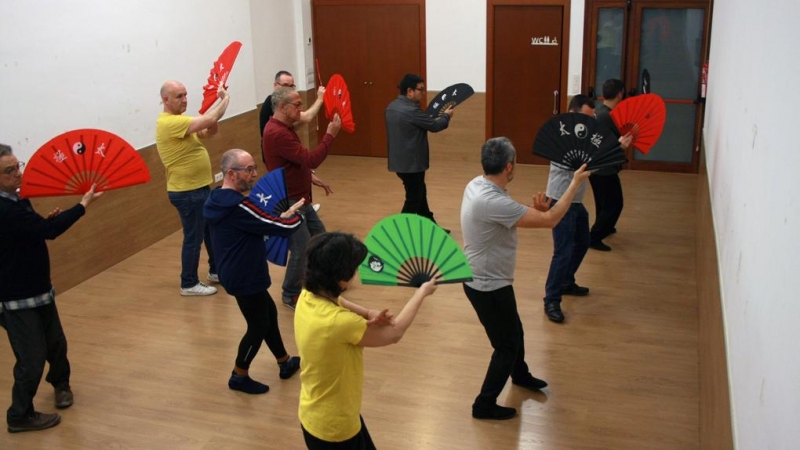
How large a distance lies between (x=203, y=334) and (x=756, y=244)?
4.13 meters

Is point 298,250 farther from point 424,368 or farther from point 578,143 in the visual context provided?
point 578,143

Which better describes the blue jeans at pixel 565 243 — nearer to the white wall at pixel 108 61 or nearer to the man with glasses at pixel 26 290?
the man with glasses at pixel 26 290

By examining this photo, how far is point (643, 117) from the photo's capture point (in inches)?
243

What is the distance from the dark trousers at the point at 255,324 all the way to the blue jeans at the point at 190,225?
5.61 ft

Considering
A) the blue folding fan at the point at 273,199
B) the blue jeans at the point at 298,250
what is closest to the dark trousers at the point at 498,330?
the blue folding fan at the point at 273,199

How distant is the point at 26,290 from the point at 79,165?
0.89m

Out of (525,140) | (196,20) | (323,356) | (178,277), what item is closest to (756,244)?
(323,356)

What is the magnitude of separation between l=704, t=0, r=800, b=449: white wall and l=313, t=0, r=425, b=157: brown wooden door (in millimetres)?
7131

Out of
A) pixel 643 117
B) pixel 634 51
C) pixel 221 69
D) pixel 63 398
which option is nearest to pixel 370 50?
pixel 634 51

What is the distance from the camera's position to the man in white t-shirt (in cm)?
391

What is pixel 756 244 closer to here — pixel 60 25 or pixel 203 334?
pixel 203 334

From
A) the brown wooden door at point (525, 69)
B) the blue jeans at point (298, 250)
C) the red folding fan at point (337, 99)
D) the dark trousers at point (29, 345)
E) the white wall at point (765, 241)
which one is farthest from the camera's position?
the brown wooden door at point (525, 69)

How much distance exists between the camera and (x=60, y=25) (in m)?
6.27

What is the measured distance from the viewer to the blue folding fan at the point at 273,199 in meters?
4.74
